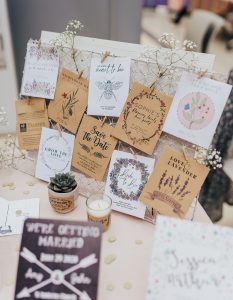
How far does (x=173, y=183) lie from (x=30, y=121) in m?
0.51

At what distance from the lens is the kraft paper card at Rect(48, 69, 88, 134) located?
1090 millimetres

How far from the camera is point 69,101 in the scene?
111cm

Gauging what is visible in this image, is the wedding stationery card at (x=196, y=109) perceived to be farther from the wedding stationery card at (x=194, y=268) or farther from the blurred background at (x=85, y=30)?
the blurred background at (x=85, y=30)

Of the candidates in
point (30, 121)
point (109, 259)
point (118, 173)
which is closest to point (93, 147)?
point (118, 173)

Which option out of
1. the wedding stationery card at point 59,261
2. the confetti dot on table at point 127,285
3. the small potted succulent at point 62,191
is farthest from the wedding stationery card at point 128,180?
the wedding stationery card at point 59,261

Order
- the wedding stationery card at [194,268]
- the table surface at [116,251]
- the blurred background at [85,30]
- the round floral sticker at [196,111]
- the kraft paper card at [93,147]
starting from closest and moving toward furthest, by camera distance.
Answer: the wedding stationery card at [194,268]
the table surface at [116,251]
the round floral sticker at [196,111]
the kraft paper card at [93,147]
the blurred background at [85,30]

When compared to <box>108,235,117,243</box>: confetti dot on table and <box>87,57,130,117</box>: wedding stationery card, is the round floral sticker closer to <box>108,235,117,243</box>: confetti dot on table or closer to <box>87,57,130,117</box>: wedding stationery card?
<box>87,57,130,117</box>: wedding stationery card

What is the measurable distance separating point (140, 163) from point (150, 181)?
62 millimetres

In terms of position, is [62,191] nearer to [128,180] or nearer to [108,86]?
[128,180]

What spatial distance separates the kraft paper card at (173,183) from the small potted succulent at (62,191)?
0.69 ft

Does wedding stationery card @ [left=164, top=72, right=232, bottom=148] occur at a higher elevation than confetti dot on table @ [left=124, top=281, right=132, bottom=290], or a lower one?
higher

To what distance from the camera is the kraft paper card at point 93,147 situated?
1073 millimetres

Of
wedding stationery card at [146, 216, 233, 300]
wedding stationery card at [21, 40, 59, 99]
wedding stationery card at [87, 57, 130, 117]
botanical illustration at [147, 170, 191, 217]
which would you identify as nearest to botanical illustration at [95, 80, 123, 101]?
wedding stationery card at [87, 57, 130, 117]

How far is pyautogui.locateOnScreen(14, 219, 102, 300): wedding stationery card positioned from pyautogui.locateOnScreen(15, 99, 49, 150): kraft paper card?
511 millimetres
